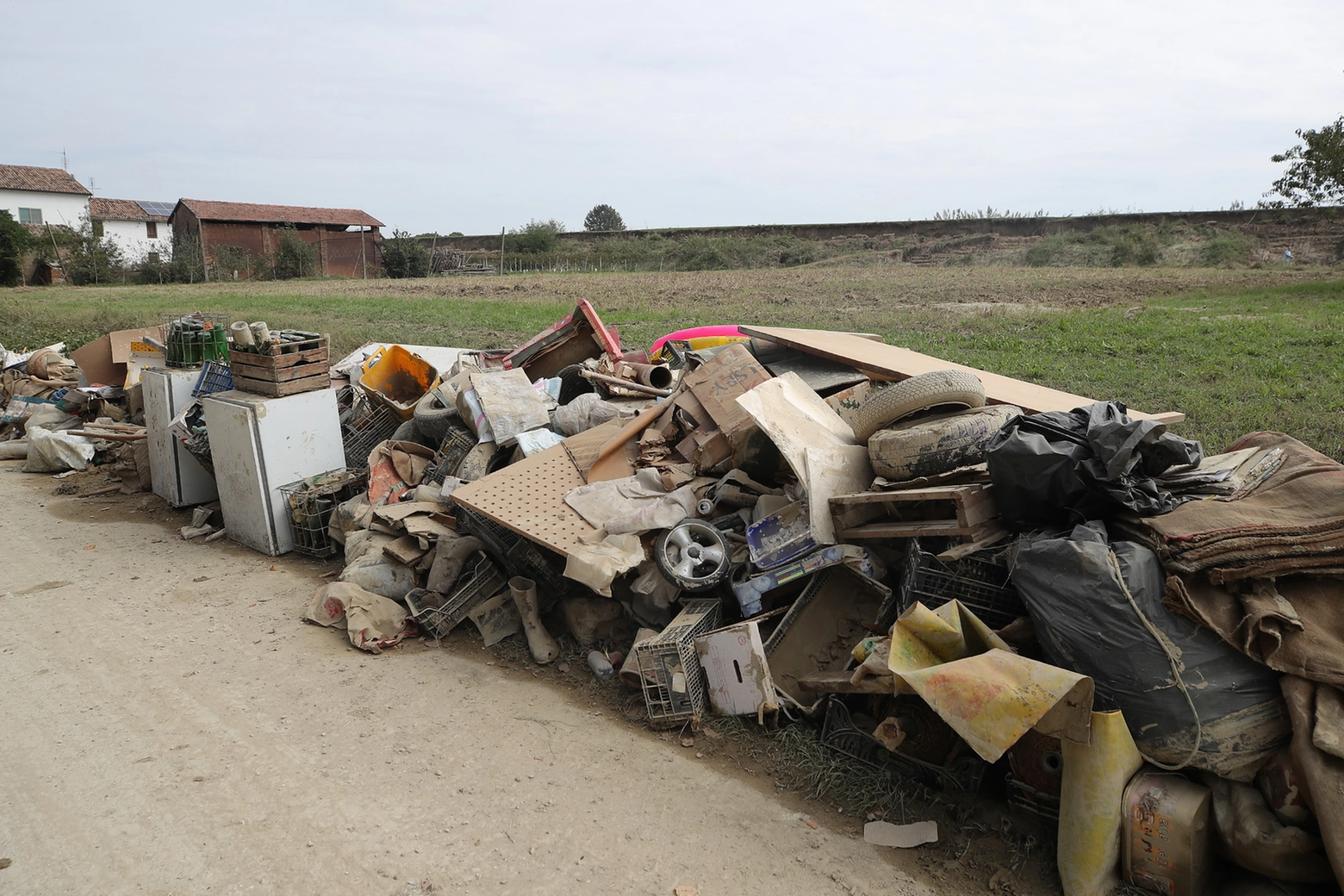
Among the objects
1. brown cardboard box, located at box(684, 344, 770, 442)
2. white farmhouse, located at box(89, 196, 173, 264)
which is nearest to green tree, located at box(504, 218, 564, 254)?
white farmhouse, located at box(89, 196, 173, 264)

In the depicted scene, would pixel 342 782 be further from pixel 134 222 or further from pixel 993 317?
pixel 134 222

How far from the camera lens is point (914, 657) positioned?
8.79ft

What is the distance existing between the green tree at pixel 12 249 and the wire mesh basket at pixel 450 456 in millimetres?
37308

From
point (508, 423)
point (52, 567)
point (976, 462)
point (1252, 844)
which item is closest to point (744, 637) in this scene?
point (976, 462)

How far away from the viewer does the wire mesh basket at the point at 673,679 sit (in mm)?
3428

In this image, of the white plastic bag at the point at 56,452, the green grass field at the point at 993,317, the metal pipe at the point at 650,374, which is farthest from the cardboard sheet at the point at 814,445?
the white plastic bag at the point at 56,452

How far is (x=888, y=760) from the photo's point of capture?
3068 mm

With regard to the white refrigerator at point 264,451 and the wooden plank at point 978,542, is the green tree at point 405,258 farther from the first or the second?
the wooden plank at point 978,542

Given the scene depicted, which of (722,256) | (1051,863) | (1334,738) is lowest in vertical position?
(1051,863)

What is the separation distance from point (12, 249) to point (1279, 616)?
4212cm

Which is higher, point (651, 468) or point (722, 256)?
point (722, 256)

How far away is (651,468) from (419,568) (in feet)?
4.80

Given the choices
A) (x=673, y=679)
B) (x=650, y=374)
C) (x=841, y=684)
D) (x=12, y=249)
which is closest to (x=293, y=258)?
(x=12, y=249)

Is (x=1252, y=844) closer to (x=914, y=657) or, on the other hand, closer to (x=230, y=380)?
(x=914, y=657)
